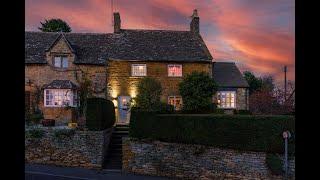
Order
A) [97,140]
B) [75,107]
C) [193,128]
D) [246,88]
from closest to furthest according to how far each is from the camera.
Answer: [193,128] < [97,140] < [75,107] < [246,88]

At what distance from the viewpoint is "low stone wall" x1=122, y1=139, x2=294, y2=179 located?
19.9 m

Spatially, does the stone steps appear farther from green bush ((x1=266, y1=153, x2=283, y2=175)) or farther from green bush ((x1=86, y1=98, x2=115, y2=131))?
green bush ((x1=266, y1=153, x2=283, y2=175))

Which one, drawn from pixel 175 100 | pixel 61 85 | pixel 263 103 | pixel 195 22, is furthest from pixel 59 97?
pixel 263 103

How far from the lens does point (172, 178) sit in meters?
21.8

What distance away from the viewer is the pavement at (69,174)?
19.3 metres

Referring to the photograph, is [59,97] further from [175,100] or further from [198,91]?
[198,91]

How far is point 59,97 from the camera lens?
33344 millimetres

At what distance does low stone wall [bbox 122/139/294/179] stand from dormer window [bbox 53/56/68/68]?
12947 mm

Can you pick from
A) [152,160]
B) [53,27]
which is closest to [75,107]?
[152,160]

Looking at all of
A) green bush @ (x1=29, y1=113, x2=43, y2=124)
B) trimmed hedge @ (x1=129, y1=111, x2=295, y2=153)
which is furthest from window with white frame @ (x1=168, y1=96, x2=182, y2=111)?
trimmed hedge @ (x1=129, y1=111, x2=295, y2=153)

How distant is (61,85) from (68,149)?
10629 mm
